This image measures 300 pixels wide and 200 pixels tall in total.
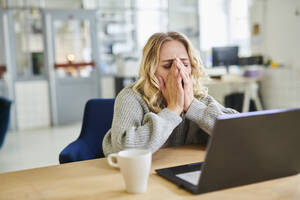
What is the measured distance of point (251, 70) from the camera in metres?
5.70

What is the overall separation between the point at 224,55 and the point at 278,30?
3.23ft

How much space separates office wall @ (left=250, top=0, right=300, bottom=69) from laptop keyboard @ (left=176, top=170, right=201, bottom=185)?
15.7ft

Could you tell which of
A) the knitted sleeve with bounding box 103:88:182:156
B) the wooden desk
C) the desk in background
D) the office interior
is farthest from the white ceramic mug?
the office interior

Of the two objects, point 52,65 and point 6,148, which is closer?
point 6,148

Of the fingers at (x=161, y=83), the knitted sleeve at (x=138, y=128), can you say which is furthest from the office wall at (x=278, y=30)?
the knitted sleeve at (x=138, y=128)

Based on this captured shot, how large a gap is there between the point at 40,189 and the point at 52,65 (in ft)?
18.3

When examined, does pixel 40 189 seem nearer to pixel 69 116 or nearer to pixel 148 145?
pixel 148 145


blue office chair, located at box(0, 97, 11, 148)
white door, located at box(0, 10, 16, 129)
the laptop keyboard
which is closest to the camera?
the laptop keyboard

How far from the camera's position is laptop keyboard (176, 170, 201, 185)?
3.09 ft

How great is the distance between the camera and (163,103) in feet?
4.90

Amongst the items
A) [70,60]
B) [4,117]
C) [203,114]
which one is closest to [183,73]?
[203,114]

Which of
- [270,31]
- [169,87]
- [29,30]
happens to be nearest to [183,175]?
[169,87]

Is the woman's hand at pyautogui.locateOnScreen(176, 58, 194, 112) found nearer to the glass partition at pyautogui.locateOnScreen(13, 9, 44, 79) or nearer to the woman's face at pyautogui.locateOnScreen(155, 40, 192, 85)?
the woman's face at pyautogui.locateOnScreen(155, 40, 192, 85)

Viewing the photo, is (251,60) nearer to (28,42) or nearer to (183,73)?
(28,42)
